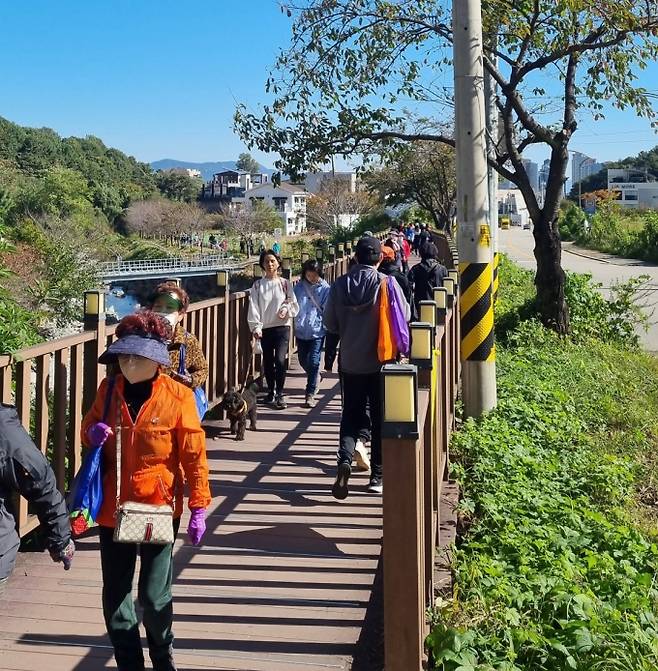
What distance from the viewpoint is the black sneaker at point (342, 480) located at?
18.0 feet

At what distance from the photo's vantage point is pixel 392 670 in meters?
2.81

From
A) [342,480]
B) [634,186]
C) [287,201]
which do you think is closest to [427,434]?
[342,480]

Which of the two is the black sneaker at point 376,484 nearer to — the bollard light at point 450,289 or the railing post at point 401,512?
the bollard light at point 450,289

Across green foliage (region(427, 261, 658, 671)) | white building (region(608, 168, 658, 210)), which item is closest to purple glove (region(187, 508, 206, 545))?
green foliage (region(427, 261, 658, 671))

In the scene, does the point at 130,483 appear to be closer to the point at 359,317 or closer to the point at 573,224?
the point at 359,317

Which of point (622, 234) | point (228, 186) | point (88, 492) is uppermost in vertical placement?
point (228, 186)

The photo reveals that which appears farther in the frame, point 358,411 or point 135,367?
point 358,411

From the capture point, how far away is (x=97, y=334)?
5.16 metres

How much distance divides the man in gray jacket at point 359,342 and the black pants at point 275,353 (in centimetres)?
241

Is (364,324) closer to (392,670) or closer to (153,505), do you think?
(153,505)

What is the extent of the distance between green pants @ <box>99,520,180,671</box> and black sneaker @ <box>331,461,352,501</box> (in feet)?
7.55

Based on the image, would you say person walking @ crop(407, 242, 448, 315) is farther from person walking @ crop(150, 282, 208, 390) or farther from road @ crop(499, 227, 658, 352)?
road @ crop(499, 227, 658, 352)

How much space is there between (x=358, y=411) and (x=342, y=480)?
51 cm

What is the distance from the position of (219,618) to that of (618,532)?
7.62 ft
